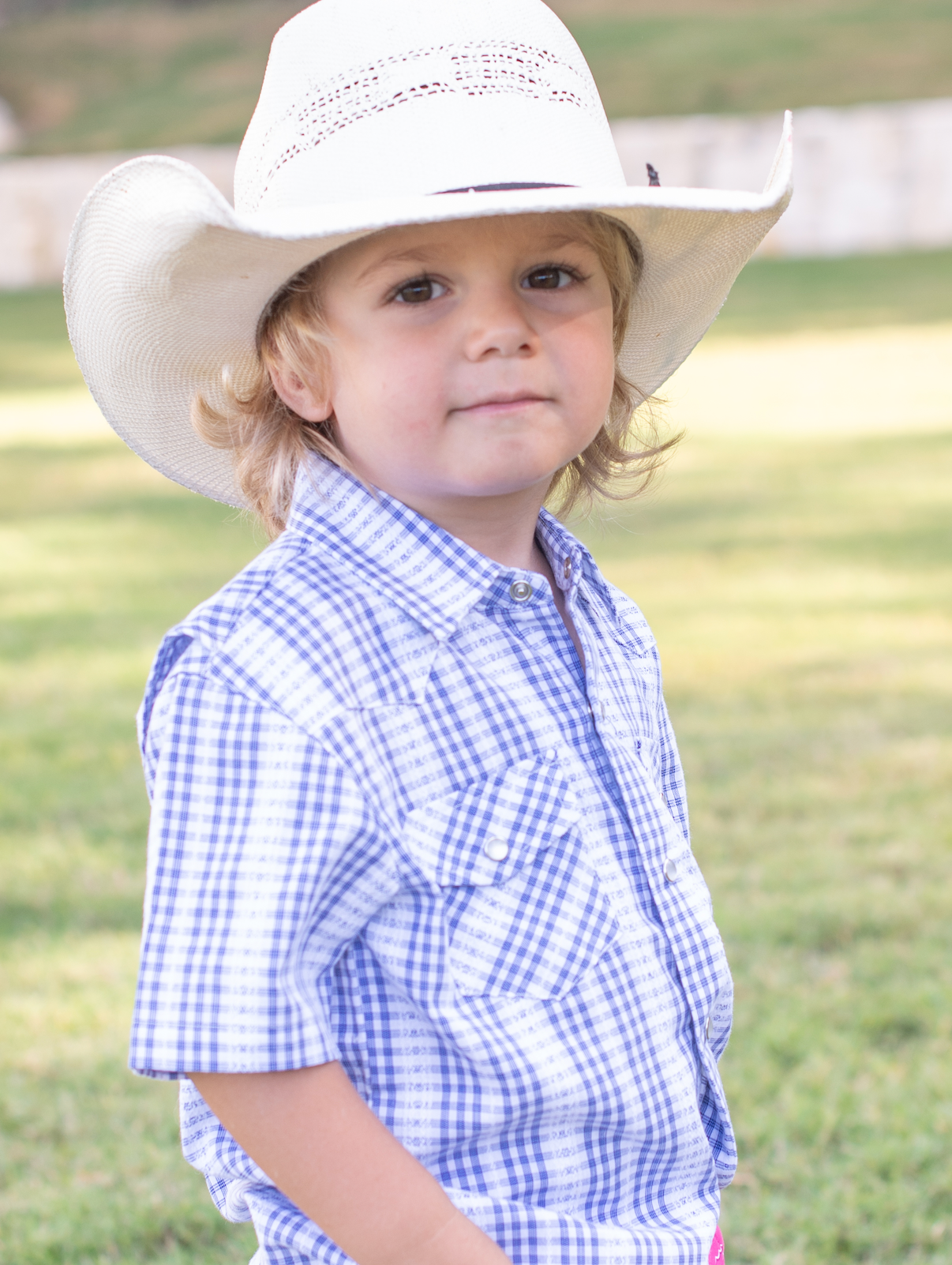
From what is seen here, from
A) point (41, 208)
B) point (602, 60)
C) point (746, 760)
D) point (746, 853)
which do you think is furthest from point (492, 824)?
point (602, 60)

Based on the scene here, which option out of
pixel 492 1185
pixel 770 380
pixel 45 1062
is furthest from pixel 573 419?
pixel 770 380

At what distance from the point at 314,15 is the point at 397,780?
64 cm

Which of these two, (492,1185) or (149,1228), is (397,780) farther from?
(149,1228)

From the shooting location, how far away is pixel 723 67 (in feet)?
81.8

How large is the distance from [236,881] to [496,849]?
0.68ft

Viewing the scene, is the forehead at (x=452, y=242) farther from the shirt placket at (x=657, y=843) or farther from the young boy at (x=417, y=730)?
the shirt placket at (x=657, y=843)

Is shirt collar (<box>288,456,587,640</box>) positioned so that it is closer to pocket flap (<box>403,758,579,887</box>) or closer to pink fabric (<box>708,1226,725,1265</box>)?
pocket flap (<box>403,758,579,887</box>)

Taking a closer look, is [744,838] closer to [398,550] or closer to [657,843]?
[657,843]

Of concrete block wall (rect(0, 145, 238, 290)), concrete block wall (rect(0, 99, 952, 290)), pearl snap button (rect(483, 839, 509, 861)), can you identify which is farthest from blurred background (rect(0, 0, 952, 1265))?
concrete block wall (rect(0, 145, 238, 290))

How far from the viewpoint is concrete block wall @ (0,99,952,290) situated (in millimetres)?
18062

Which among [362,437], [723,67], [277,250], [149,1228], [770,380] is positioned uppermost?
[723,67]

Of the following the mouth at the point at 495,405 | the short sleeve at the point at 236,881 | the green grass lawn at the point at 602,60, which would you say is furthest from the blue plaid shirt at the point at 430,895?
the green grass lawn at the point at 602,60

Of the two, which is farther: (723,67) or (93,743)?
(723,67)

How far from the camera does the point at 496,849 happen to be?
1.22m
